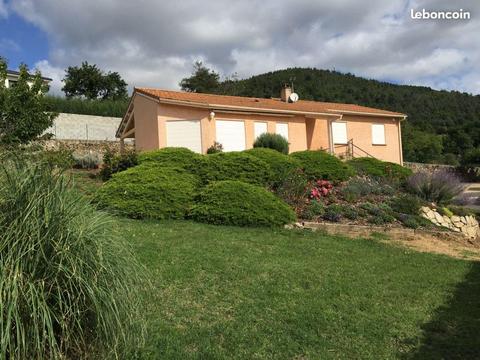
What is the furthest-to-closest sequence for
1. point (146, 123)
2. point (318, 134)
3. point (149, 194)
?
point (318, 134) < point (146, 123) < point (149, 194)

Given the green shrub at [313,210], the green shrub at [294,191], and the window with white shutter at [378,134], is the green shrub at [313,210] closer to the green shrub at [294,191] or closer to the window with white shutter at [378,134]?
the green shrub at [294,191]

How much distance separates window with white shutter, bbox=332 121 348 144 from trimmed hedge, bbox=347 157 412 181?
→ 824 cm

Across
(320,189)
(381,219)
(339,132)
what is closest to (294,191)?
(320,189)

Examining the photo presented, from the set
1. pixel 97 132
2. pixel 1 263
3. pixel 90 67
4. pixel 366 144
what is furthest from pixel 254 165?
pixel 90 67

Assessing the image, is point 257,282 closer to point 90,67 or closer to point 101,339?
point 101,339

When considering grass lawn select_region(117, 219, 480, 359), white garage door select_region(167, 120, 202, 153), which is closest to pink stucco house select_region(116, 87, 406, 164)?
white garage door select_region(167, 120, 202, 153)

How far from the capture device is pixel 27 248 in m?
3.18

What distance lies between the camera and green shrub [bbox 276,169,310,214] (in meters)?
13.0

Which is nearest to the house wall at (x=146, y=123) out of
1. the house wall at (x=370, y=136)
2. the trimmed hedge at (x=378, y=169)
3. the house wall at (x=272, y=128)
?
Answer: the house wall at (x=272, y=128)

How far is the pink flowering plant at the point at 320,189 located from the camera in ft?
45.3

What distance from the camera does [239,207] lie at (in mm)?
11039

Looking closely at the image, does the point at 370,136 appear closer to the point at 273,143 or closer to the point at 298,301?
the point at 273,143

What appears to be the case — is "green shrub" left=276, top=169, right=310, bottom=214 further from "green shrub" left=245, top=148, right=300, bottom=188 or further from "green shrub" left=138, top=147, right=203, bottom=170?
"green shrub" left=138, top=147, right=203, bottom=170

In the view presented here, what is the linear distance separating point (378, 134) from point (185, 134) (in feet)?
42.7
